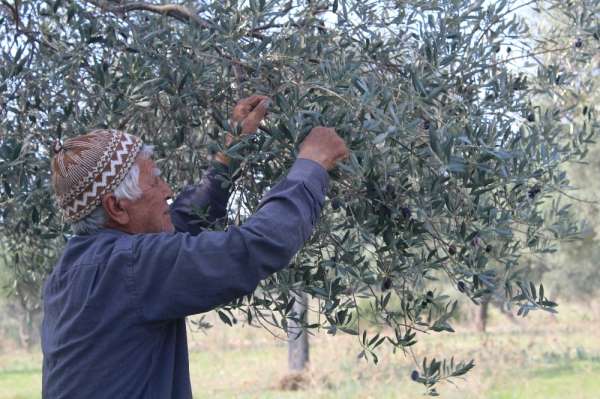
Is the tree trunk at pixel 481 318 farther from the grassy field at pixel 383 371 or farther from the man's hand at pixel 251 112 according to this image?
the man's hand at pixel 251 112

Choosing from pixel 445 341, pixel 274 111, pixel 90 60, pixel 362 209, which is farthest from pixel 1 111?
pixel 445 341

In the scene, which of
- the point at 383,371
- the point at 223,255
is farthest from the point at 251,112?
the point at 383,371

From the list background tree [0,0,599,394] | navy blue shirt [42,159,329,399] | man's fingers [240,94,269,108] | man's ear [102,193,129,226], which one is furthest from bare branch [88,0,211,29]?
navy blue shirt [42,159,329,399]

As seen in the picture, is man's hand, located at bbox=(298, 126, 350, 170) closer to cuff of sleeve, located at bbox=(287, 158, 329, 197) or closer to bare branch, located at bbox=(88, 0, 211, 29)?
cuff of sleeve, located at bbox=(287, 158, 329, 197)

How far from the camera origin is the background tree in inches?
126

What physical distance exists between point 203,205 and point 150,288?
2.78 feet

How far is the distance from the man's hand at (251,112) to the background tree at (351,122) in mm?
64

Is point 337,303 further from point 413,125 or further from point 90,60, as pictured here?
point 90,60

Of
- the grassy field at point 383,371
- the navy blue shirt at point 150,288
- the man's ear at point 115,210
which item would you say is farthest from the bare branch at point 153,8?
the grassy field at point 383,371

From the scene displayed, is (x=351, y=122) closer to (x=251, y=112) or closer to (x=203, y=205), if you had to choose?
(x=251, y=112)

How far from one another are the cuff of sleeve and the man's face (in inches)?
19.2

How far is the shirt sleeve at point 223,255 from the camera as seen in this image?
8.59ft

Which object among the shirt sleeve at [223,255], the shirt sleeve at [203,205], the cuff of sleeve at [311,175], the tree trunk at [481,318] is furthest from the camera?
the tree trunk at [481,318]

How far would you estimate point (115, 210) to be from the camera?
2914mm
